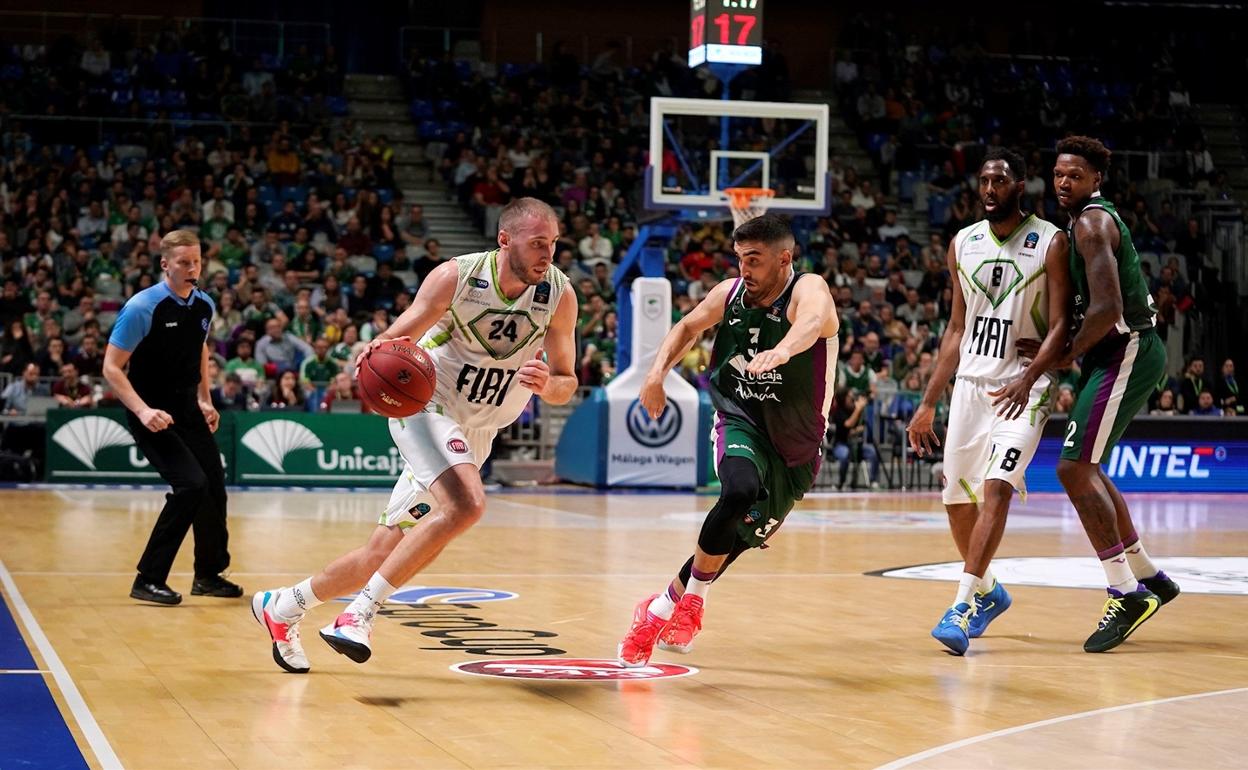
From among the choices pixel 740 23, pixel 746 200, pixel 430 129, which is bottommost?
pixel 746 200

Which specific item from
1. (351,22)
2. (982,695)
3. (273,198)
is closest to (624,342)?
(273,198)

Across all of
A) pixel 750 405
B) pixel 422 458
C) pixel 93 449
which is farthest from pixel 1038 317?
pixel 93 449

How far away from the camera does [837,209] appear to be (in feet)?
88.8

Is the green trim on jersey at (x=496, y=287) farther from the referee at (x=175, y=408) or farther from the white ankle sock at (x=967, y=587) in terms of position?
the referee at (x=175, y=408)

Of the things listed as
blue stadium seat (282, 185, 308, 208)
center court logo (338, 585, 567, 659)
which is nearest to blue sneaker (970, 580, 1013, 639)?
center court logo (338, 585, 567, 659)

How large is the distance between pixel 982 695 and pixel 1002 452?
1594mm

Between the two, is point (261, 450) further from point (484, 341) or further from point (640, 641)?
point (640, 641)

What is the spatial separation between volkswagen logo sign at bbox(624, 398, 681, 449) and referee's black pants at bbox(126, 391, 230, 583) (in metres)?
10.5

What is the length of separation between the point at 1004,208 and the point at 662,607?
2511 mm

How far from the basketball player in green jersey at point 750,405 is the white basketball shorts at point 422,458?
825 mm

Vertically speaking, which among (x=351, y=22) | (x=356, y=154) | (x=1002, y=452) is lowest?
(x=1002, y=452)

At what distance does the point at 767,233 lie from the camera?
6.80m

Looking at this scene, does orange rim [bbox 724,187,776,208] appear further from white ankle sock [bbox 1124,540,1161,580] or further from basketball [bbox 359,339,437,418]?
basketball [bbox 359,339,437,418]

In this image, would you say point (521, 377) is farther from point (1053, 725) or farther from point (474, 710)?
point (1053, 725)
